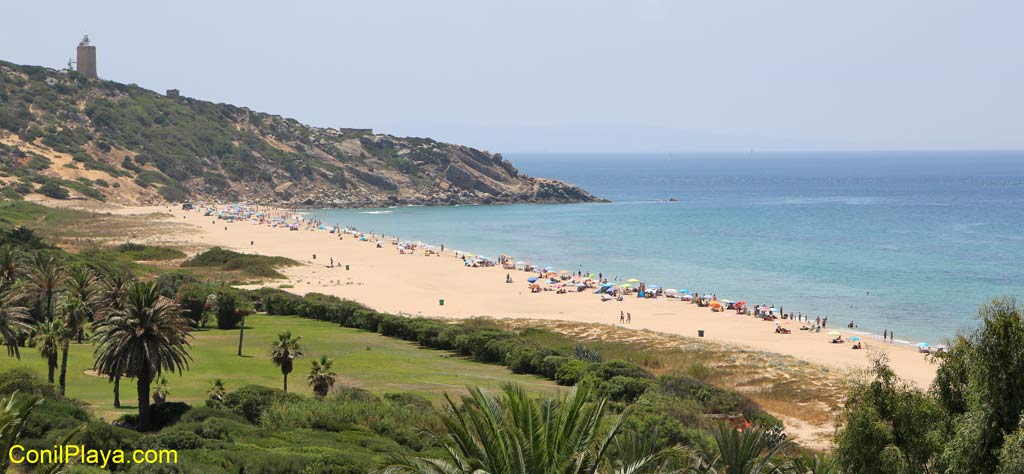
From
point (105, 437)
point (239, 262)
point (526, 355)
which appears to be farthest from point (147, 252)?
point (105, 437)

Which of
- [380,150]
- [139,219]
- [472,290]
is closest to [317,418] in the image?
[472,290]

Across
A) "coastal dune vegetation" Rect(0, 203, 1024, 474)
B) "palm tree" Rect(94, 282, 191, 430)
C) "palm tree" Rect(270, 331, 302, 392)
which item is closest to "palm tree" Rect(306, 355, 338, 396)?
"coastal dune vegetation" Rect(0, 203, 1024, 474)

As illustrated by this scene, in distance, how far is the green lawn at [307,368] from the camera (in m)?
28.7

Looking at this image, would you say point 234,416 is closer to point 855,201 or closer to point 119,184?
point 119,184

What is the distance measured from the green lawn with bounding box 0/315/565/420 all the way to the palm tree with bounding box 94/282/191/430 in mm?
1805

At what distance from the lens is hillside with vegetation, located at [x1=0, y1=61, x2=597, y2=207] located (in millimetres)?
115875

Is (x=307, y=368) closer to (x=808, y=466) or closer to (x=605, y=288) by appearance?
(x=808, y=466)

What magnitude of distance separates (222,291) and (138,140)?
329ft

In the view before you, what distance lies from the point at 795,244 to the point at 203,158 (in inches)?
3528

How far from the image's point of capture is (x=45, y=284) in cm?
3234

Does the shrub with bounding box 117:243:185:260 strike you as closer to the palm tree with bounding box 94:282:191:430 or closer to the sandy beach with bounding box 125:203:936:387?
the sandy beach with bounding box 125:203:936:387

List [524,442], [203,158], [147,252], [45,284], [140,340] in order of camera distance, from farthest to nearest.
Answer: [203,158] < [147,252] < [45,284] < [140,340] < [524,442]

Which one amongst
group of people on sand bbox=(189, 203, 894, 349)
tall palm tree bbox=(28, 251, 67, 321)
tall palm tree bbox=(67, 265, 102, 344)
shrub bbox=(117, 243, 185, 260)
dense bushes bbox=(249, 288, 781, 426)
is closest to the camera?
dense bushes bbox=(249, 288, 781, 426)

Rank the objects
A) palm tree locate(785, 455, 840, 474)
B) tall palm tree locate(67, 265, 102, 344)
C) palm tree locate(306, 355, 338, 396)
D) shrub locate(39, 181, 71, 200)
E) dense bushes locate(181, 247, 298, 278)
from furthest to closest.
Result: shrub locate(39, 181, 71, 200) → dense bushes locate(181, 247, 298, 278) → tall palm tree locate(67, 265, 102, 344) → palm tree locate(306, 355, 338, 396) → palm tree locate(785, 455, 840, 474)
